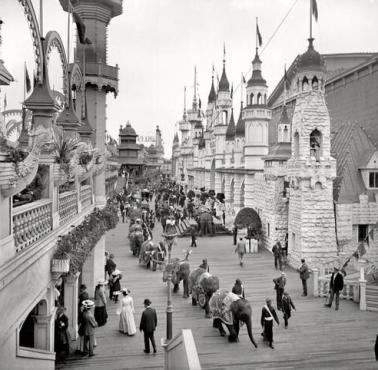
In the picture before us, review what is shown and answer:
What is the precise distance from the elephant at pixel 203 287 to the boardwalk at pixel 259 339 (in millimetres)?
340

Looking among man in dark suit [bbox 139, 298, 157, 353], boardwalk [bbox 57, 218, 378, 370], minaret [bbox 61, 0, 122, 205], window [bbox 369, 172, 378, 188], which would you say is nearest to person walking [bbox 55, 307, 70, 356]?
boardwalk [bbox 57, 218, 378, 370]

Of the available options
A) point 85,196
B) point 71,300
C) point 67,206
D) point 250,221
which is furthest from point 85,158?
point 250,221

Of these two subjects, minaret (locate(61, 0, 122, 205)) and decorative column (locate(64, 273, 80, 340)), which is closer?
decorative column (locate(64, 273, 80, 340))

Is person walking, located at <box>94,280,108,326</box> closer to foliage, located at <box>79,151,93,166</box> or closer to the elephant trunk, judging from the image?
foliage, located at <box>79,151,93,166</box>

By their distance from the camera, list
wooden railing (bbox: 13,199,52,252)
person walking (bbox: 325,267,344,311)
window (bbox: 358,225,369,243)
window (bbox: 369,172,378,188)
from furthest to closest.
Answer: window (bbox: 369,172,378,188)
window (bbox: 358,225,369,243)
person walking (bbox: 325,267,344,311)
wooden railing (bbox: 13,199,52,252)

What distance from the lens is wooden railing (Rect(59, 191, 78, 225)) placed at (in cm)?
970

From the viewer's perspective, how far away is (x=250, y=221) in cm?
2955

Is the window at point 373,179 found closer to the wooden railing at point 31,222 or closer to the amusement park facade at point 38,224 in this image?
the amusement park facade at point 38,224

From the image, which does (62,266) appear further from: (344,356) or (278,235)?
(278,235)

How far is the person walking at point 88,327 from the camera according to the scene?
432 inches

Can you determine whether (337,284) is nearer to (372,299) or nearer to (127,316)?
(372,299)

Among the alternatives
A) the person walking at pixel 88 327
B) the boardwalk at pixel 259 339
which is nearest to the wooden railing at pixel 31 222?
the person walking at pixel 88 327

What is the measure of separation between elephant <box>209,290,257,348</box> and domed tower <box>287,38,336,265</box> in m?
10.3

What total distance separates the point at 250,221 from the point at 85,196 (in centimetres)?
1737
